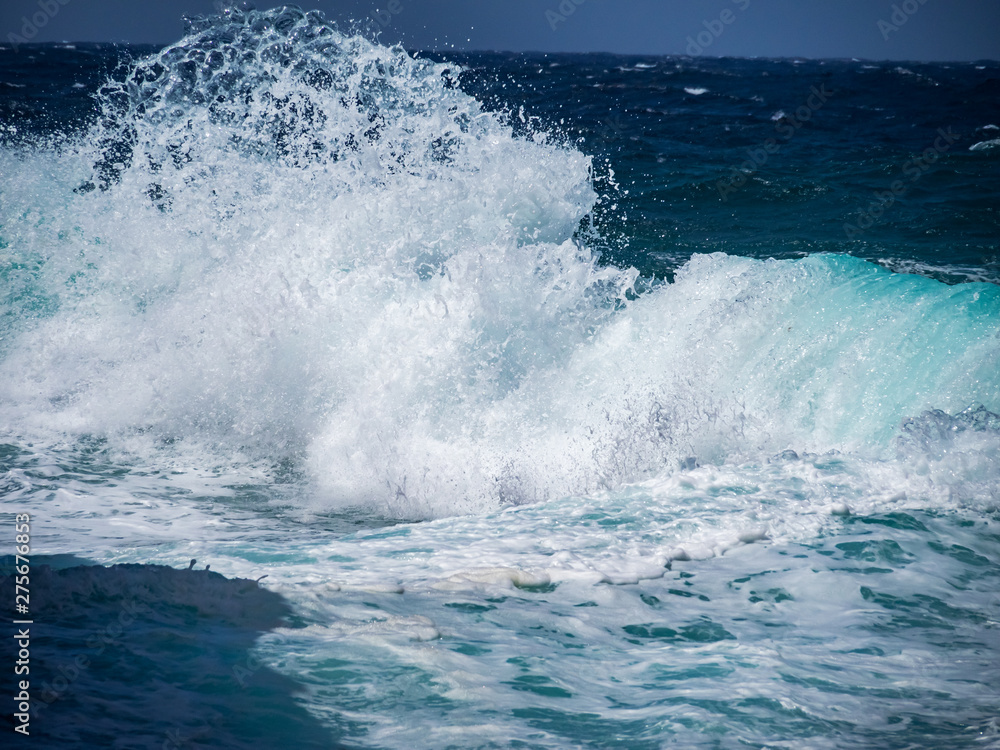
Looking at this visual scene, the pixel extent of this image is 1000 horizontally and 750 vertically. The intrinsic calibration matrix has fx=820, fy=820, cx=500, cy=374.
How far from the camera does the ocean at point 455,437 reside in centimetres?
283

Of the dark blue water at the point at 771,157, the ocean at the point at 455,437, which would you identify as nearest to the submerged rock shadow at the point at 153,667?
the ocean at the point at 455,437

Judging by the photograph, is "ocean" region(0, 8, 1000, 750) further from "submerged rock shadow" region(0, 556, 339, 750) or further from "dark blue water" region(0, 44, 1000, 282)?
"dark blue water" region(0, 44, 1000, 282)

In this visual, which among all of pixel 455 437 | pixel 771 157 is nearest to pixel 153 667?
pixel 455 437

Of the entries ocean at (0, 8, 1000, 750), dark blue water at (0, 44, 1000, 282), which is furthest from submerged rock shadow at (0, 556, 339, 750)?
dark blue water at (0, 44, 1000, 282)

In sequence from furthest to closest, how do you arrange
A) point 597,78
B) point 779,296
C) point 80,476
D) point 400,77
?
1. point 597,78
2. point 400,77
3. point 779,296
4. point 80,476

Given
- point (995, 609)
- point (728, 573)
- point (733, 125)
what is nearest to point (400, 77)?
point (728, 573)

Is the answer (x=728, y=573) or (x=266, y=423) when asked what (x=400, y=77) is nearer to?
(x=266, y=423)

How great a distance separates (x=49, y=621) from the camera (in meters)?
2.99

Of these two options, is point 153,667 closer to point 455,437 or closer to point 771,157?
point 455,437

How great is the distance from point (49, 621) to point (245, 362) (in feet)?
12.6

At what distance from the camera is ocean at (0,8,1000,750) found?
283 cm

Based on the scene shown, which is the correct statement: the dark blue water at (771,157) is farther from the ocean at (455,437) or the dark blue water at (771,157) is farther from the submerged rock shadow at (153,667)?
the submerged rock shadow at (153,667)

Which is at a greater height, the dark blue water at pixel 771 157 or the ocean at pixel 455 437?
the dark blue water at pixel 771 157

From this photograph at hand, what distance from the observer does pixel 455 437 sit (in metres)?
5.82
